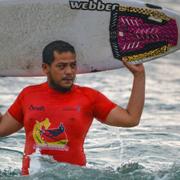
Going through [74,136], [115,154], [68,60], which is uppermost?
[68,60]

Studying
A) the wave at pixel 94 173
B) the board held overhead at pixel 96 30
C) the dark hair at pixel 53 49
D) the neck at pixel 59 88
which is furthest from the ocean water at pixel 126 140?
the board held overhead at pixel 96 30

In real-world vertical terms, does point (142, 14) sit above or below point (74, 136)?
above

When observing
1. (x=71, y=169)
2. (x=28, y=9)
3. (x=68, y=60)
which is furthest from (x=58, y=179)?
(x=28, y=9)

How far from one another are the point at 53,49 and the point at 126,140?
3.91 metres

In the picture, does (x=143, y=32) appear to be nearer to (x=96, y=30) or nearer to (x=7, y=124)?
(x=96, y=30)

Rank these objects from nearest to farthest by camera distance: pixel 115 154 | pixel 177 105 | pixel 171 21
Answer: pixel 171 21, pixel 115 154, pixel 177 105

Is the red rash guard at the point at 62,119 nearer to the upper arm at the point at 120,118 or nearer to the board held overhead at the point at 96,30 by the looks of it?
the upper arm at the point at 120,118

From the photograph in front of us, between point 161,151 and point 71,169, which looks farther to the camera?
point 161,151

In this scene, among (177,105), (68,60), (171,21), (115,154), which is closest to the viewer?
(68,60)

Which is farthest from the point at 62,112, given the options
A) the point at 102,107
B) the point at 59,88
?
the point at 102,107

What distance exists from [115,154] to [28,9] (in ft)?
9.07

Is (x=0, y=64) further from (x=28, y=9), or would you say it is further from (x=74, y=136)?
(x=74, y=136)

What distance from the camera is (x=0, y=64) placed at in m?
9.55

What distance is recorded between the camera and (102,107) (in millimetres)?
8562
